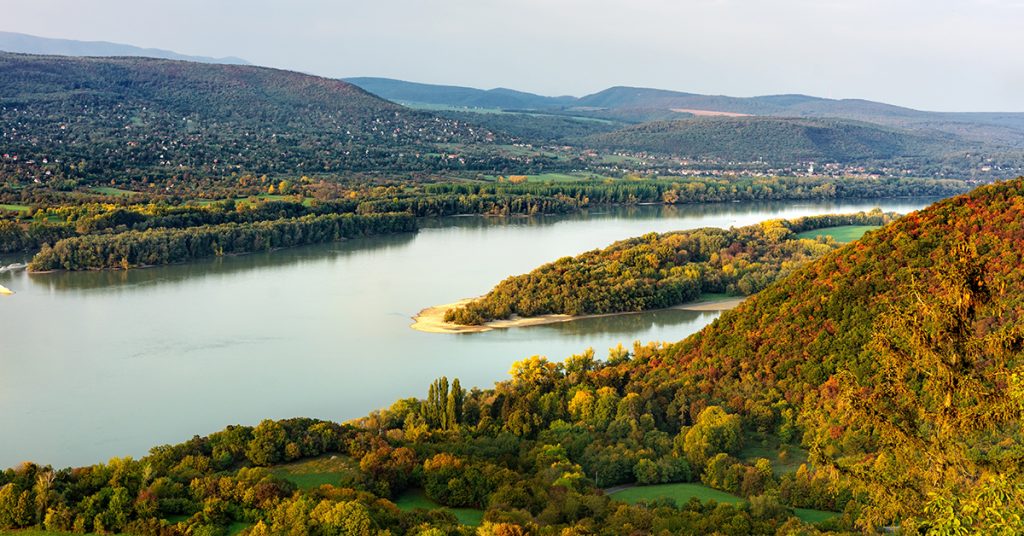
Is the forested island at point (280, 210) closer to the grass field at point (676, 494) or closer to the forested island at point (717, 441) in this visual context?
the forested island at point (717, 441)

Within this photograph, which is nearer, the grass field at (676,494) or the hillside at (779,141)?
the grass field at (676,494)

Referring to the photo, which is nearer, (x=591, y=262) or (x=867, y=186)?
(x=591, y=262)

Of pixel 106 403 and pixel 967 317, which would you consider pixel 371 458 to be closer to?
pixel 967 317

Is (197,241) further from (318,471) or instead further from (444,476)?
(444,476)

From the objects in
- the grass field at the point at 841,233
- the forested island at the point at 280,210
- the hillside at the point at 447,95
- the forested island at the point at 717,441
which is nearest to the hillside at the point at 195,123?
the forested island at the point at 280,210

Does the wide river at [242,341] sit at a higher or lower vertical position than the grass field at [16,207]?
lower

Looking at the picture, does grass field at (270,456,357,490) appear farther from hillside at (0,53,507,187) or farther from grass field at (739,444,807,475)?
hillside at (0,53,507,187)

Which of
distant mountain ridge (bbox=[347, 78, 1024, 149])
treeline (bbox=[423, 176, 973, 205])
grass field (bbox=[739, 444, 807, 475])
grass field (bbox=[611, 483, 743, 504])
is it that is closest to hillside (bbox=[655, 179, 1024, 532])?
grass field (bbox=[739, 444, 807, 475])

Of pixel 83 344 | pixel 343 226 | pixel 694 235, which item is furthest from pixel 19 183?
pixel 694 235
